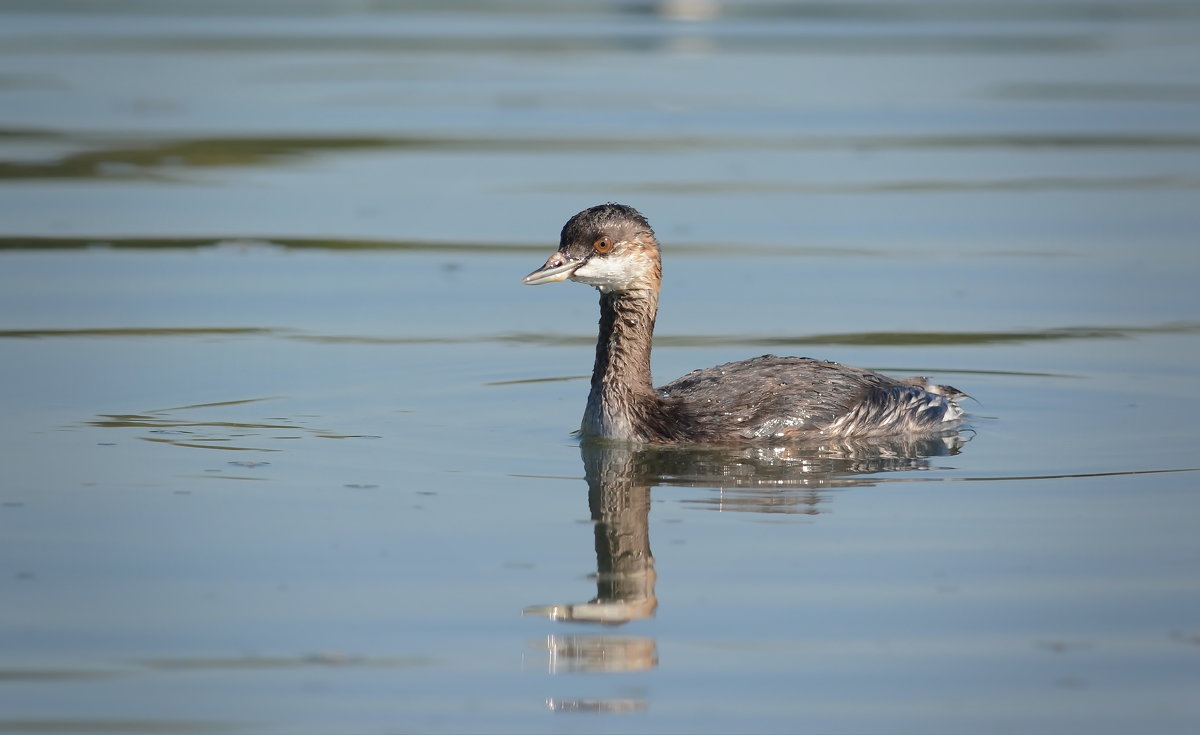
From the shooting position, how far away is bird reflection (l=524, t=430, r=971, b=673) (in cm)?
683

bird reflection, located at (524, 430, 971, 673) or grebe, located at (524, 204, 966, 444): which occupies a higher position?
grebe, located at (524, 204, 966, 444)

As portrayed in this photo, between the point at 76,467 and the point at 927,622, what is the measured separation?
462 centimetres

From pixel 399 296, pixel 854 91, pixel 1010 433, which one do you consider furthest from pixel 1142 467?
pixel 854 91

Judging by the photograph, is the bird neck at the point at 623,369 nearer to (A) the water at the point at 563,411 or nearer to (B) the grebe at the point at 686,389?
(B) the grebe at the point at 686,389

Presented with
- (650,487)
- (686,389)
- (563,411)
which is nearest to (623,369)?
(686,389)

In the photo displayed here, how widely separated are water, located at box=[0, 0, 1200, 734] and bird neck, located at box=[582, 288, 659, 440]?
0.27 meters

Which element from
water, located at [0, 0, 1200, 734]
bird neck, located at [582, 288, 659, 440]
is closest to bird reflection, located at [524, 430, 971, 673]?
water, located at [0, 0, 1200, 734]

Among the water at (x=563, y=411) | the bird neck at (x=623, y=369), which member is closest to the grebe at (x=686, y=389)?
the bird neck at (x=623, y=369)

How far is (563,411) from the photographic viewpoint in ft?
35.6

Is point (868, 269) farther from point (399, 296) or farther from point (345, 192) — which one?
point (345, 192)

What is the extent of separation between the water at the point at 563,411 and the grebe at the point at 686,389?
251 millimetres

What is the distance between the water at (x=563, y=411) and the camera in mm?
6582

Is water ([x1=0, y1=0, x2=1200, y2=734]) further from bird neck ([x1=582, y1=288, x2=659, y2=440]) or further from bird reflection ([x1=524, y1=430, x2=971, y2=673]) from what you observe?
bird neck ([x1=582, y1=288, x2=659, y2=440])

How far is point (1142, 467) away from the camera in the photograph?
30.3ft
